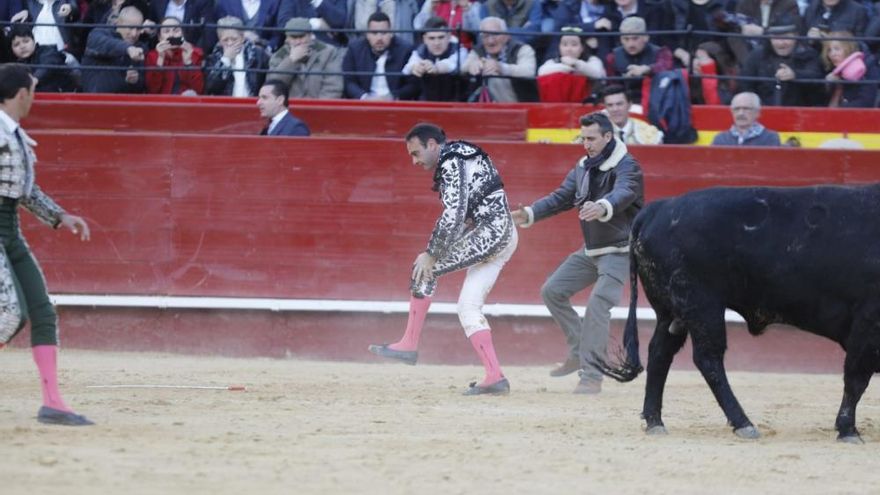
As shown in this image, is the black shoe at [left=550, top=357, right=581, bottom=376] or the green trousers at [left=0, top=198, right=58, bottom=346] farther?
the black shoe at [left=550, top=357, right=581, bottom=376]

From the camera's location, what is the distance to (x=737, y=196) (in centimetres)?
772

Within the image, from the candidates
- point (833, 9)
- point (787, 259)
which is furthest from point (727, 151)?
point (787, 259)

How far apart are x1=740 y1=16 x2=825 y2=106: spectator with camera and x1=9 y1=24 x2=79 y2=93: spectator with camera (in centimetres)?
524

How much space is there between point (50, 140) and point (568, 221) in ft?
12.2

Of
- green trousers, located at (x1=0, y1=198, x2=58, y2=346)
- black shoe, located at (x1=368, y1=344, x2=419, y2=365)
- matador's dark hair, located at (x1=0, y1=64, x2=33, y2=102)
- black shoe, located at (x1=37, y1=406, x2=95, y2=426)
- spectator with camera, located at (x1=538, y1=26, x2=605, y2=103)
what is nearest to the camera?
green trousers, located at (x1=0, y1=198, x2=58, y2=346)

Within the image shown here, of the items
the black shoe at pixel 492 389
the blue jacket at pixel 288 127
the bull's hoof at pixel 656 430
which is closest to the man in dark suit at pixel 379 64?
the blue jacket at pixel 288 127

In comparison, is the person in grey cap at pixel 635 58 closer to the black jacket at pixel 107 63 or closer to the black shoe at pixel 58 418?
the black jacket at pixel 107 63

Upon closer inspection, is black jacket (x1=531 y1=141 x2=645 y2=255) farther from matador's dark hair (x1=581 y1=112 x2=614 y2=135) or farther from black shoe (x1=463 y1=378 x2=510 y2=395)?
black shoe (x1=463 y1=378 x2=510 y2=395)

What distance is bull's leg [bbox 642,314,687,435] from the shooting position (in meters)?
7.79

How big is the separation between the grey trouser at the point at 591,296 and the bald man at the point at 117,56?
4.23 meters

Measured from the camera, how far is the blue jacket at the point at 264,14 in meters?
12.7

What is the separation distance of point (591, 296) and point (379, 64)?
348cm

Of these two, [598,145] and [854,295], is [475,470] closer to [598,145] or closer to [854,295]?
[854,295]

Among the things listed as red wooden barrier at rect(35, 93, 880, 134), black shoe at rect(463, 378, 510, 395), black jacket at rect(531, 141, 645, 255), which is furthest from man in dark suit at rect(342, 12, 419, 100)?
black shoe at rect(463, 378, 510, 395)
